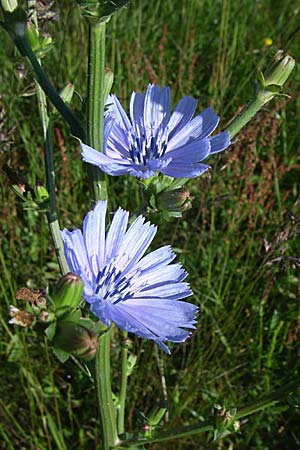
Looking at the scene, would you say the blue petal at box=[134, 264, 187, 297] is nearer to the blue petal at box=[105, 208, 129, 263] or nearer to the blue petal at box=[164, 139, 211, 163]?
the blue petal at box=[105, 208, 129, 263]

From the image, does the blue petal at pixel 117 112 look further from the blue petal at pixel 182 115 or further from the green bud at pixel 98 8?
the green bud at pixel 98 8

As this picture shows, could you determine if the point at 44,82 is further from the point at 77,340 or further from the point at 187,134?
the point at 77,340

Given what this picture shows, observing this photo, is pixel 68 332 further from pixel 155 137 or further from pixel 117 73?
pixel 117 73

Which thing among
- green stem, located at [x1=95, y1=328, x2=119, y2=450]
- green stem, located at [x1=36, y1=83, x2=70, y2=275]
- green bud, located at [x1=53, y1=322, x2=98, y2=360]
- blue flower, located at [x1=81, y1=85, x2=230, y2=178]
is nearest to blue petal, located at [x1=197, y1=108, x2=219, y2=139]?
blue flower, located at [x1=81, y1=85, x2=230, y2=178]

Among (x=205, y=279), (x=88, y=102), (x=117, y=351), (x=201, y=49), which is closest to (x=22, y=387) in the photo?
(x=117, y=351)

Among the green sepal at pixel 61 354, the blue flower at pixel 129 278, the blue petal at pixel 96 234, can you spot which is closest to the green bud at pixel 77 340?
the green sepal at pixel 61 354

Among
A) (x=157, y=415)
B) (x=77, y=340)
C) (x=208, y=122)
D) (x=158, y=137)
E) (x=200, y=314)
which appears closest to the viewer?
(x=77, y=340)

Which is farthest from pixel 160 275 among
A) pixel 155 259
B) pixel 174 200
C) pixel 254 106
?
pixel 254 106
